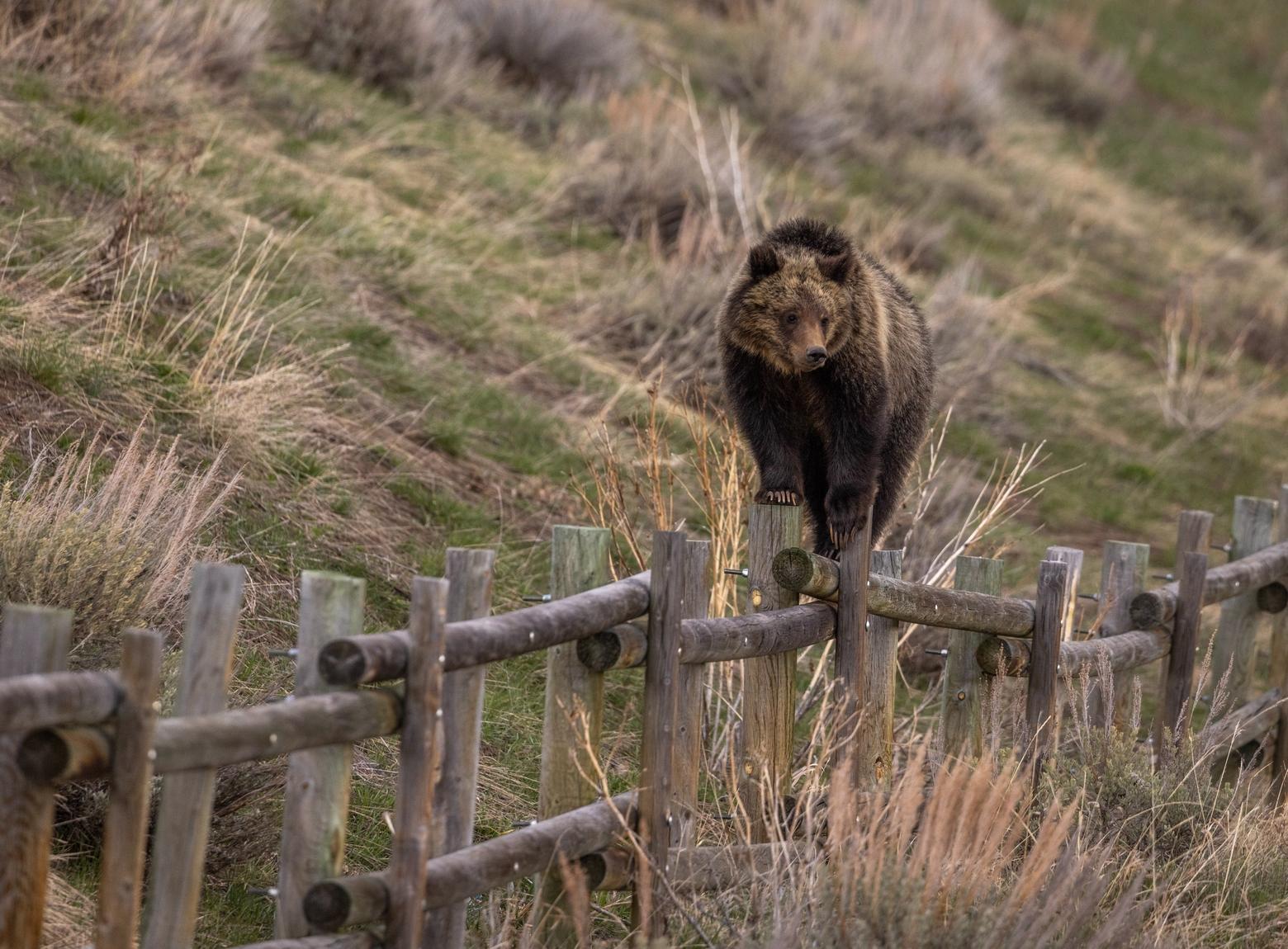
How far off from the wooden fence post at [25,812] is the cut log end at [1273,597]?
6.12 meters

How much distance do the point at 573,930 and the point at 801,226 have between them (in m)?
2.72

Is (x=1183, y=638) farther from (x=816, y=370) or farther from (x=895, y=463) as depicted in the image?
(x=816, y=370)

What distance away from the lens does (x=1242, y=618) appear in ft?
24.1

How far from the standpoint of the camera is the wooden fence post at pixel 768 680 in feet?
14.9

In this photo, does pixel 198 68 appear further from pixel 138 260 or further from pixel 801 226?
pixel 801 226

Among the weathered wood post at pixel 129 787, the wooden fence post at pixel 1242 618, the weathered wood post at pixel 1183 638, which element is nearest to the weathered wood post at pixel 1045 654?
the weathered wood post at pixel 1183 638

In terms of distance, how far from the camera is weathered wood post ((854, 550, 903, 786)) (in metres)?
4.82

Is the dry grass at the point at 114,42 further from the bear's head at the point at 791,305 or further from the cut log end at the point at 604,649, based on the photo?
the cut log end at the point at 604,649

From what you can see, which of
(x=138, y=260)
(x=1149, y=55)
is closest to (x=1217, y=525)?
(x=138, y=260)

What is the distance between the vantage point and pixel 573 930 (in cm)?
381

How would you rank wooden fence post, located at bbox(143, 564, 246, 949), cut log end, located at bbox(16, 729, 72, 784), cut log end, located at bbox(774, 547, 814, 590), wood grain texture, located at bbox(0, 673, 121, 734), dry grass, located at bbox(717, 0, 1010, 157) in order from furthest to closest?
dry grass, located at bbox(717, 0, 1010, 157), cut log end, located at bbox(774, 547, 814, 590), wooden fence post, located at bbox(143, 564, 246, 949), cut log end, located at bbox(16, 729, 72, 784), wood grain texture, located at bbox(0, 673, 121, 734)

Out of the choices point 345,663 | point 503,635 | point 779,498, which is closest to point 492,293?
point 779,498

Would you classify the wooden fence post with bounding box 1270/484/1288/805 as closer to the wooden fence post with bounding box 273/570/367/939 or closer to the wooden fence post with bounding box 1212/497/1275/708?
the wooden fence post with bounding box 1212/497/1275/708

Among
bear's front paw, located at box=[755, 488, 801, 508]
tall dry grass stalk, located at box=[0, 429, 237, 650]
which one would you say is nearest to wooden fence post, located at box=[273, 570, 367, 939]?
tall dry grass stalk, located at box=[0, 429, 237, 650]
